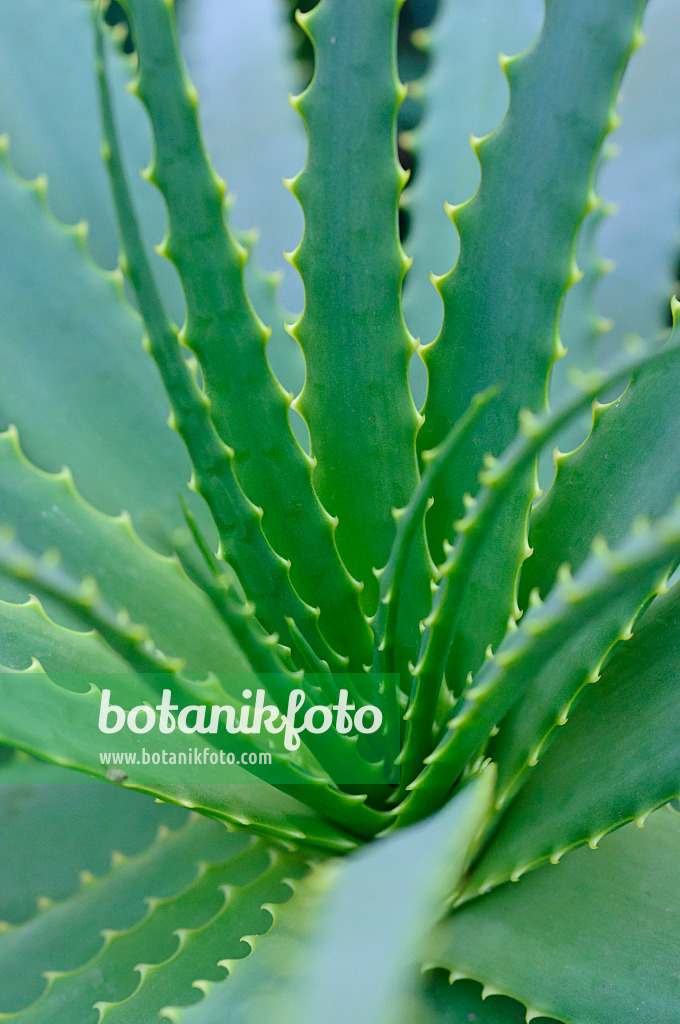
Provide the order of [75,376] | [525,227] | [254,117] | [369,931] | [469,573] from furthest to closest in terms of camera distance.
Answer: [254,117] < [75,376] < [525,227] < [469,573] < [369,931]

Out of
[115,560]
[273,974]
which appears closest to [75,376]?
[115,560]

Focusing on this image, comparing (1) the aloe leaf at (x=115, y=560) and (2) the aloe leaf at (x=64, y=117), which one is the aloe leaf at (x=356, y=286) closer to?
(1) the aloe leaf at (x=115, y=560)

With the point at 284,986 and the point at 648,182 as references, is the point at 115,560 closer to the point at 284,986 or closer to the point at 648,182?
the point at 284,986

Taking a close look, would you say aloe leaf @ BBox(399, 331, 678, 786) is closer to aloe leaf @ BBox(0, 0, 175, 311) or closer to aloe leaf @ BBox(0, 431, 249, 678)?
aloe leaf @ BBox(0, 431, 249, 678)

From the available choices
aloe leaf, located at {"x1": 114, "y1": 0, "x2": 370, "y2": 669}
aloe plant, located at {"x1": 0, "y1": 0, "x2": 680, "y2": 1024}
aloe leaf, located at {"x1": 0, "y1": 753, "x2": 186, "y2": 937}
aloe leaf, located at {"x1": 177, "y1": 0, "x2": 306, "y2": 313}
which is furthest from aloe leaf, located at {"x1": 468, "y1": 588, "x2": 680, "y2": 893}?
aloe leaf, located at {"x1": 177, "y1": 0, "x2": 306, "y2": 313}

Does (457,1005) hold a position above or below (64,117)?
below

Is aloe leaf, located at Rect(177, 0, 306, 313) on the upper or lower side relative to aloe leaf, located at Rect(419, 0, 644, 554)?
upper

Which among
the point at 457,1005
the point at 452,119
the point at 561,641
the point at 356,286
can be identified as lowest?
the point at 457,1005
